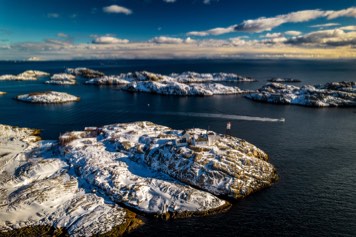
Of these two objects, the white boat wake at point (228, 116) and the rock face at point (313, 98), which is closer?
the white boat wake at point (228, 116)

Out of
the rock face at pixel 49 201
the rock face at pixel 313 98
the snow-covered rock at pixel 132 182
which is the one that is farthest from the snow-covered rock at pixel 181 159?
the rock face at pixel 313 98

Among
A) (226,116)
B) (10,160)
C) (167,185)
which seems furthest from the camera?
(226,116)

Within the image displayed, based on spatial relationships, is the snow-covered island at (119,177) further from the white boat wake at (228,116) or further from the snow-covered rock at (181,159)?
the white boat wake at (228,116)

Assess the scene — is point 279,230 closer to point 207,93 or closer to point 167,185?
point 167,185

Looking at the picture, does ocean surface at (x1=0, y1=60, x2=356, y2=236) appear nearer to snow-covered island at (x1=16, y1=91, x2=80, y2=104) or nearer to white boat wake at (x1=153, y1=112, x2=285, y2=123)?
white boat wake at (x1=153, y1=112, x2=285, y2=123)

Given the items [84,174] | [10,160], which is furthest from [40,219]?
[10,160]

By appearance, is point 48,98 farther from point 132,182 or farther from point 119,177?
point 132,182

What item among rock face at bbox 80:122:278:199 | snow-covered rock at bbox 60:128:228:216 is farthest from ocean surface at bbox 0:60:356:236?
rock face at bbox 80:122:278:199
